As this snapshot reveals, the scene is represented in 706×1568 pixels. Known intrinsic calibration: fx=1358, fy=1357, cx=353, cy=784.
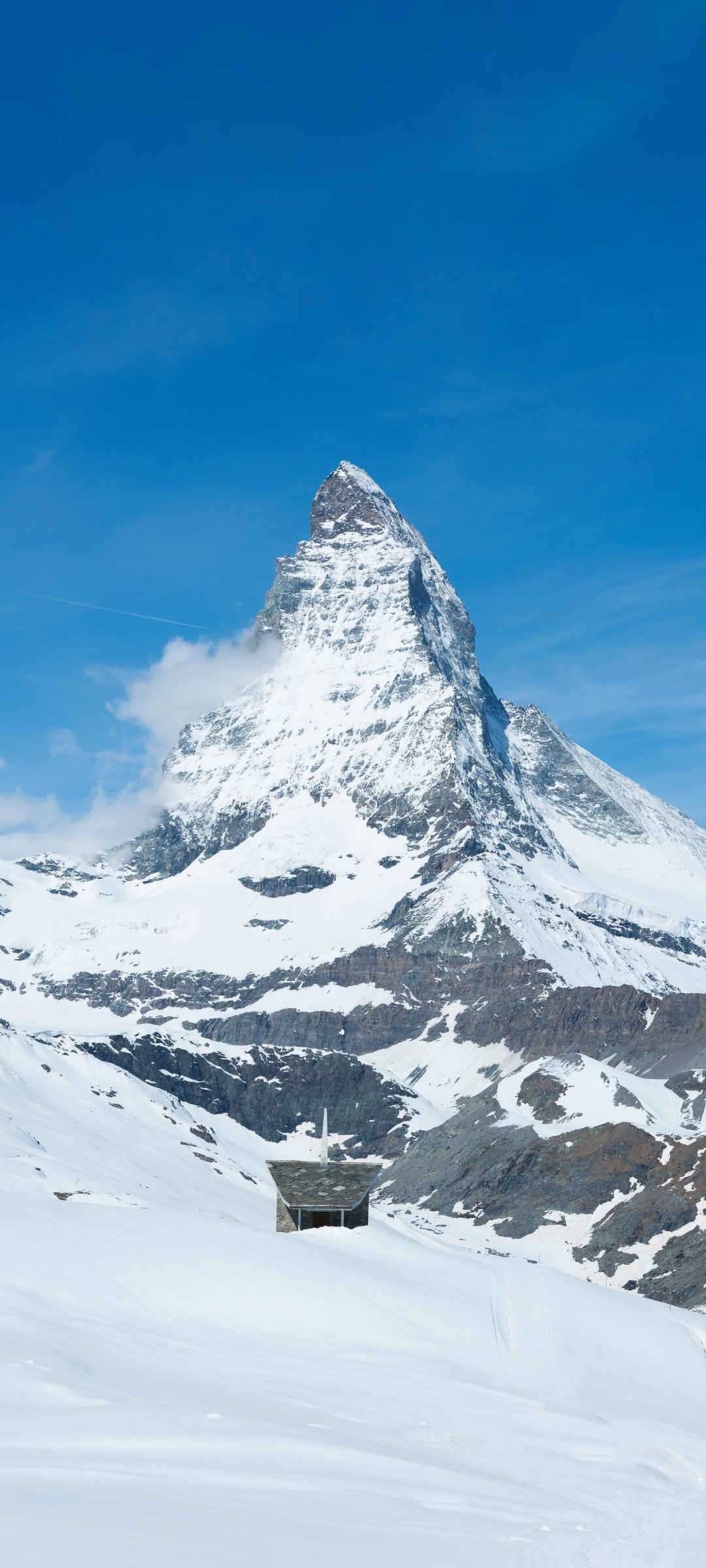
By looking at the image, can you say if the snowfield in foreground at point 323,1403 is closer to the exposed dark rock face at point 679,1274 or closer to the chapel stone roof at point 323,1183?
the chapel stone roof at point 323,1183

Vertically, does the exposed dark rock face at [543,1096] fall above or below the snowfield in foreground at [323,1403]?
above

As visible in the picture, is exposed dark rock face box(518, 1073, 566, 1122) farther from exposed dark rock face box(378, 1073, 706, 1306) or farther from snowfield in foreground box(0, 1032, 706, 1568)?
snowfield in foreground box(0, 1032, 706, 1568)

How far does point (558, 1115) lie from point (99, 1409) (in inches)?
6317

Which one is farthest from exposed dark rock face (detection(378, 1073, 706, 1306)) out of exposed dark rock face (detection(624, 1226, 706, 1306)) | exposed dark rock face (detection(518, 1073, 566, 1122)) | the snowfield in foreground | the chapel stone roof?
the snowfield in foreground

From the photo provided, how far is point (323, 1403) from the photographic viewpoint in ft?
88.4

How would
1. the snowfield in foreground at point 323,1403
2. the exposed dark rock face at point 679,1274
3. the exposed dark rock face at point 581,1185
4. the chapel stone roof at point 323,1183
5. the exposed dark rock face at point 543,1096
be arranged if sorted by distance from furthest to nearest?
the exposed dark rock face at point 543,1096, the exposed dark rock face at point 581,1185, the exposed dark rock face at point 679,1274, the chapel stone roof at point 323,1183, the snowfield in foreground at point 323,1403

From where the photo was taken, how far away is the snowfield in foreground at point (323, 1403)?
48.3 feet

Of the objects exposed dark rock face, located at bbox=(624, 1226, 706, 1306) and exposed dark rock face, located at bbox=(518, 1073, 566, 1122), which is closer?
exposed dark rock face, located at bbox=(624, 1226, 706, 1306)

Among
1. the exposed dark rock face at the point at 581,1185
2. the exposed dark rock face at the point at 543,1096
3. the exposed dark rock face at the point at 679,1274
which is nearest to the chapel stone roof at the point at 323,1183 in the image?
the exposed dark rock face at the point at 679,1274

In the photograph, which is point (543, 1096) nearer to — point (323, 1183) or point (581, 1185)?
point (581, 1185)

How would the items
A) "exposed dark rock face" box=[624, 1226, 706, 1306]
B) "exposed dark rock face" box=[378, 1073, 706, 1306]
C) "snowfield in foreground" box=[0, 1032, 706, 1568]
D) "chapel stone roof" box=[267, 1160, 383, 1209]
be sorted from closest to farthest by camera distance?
1. "snowfield in foreground" box=[0, 1032, 706, 1568]
2. "chapel stone roof" box=[267, 1160, 383, 1209]
3. "exposed dark rock face" box=[624, 1226, 706, 1306]
4. "exposed dark rock face" box=[378, 1073, 706, 1306]

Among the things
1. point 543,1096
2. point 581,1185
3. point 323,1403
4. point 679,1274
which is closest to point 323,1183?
point 323,1403

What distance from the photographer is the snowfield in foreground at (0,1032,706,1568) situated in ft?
48.3

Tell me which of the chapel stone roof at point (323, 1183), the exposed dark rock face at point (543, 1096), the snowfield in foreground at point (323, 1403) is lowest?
the snowfield in foreground at point (323, 1403)
